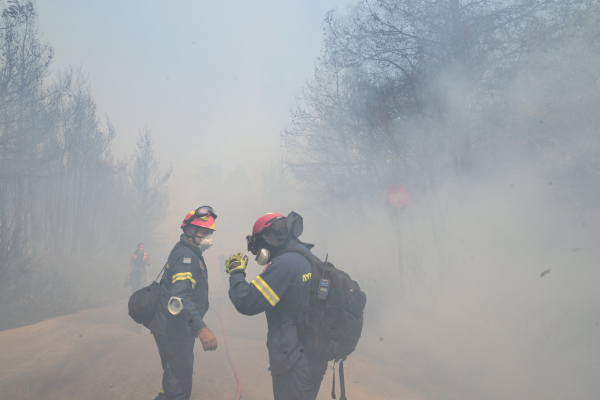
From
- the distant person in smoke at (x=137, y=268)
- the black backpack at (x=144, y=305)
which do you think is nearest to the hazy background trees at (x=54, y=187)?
the distant person in smoke at (x=137, y=268)

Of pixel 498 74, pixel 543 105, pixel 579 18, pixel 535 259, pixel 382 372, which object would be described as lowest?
pixel 382 372

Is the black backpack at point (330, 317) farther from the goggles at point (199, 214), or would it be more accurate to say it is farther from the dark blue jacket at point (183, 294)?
the goggles at point (199, 214)

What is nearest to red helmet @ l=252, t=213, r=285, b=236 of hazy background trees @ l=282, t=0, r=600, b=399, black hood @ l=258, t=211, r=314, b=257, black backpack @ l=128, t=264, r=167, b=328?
black hood @ l=258, t=211, r=314, b=257

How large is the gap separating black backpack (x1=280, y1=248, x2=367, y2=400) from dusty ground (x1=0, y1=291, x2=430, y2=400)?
8.61ft

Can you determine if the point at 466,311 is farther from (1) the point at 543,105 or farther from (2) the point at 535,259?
(1) the point at 543,105

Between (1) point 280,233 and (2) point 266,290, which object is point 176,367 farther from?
(1) point 280,233

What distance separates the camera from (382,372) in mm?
5777

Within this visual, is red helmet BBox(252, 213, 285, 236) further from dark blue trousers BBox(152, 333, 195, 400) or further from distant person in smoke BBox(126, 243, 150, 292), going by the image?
distant person in smoke BBox(126, 243, 150, 292)

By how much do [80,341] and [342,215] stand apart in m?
13.4

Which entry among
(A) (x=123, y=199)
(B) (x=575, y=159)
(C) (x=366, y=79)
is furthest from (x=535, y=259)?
(A) (x=123, y=199)

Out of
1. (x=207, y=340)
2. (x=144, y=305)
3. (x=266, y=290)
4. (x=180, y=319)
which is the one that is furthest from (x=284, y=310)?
(x=144, y=305)

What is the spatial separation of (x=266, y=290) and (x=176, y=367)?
4.62ft

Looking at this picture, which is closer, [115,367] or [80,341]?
[115,367]

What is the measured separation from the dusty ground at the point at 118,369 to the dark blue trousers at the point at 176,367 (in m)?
1.46
